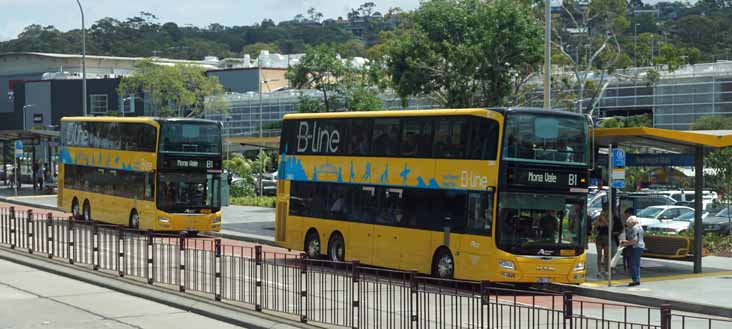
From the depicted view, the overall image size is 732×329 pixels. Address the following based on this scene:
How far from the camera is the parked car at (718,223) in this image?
1467 inches

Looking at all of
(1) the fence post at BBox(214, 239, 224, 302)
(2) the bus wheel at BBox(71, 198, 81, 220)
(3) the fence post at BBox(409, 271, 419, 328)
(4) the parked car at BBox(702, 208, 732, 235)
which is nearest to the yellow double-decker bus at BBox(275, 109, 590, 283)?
(1) the fence post at BBox(214, 239, 224, 302)

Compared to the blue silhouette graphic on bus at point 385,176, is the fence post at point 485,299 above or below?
below

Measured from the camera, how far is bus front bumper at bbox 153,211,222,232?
34.7 metres

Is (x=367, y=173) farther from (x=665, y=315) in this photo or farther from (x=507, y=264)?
(x=665, y=315)

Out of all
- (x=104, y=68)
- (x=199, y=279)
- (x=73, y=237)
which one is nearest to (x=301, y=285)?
(x=199, y=279)

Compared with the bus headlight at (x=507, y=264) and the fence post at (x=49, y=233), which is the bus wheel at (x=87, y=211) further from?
the bus headlight at (x=507, y=264)

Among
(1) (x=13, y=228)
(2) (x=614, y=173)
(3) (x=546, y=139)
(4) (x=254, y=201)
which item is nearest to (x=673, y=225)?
(2) (x=614, y=173)

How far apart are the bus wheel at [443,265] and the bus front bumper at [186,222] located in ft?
45.0

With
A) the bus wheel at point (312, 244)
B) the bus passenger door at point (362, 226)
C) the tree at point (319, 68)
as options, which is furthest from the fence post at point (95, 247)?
the tree at point (319, 68)

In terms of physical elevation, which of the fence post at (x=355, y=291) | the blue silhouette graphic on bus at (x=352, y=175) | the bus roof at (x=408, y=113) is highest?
the bus roof at (x=408, y=113)

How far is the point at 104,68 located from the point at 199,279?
125213 mm

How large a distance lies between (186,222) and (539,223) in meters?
16.2

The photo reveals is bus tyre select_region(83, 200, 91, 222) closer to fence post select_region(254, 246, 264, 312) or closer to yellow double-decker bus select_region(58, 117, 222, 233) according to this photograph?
yellow double-decker bus select_region(58, 117, 222, 233)

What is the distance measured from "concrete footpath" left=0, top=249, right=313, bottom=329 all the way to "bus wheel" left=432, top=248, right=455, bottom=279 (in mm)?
6246
